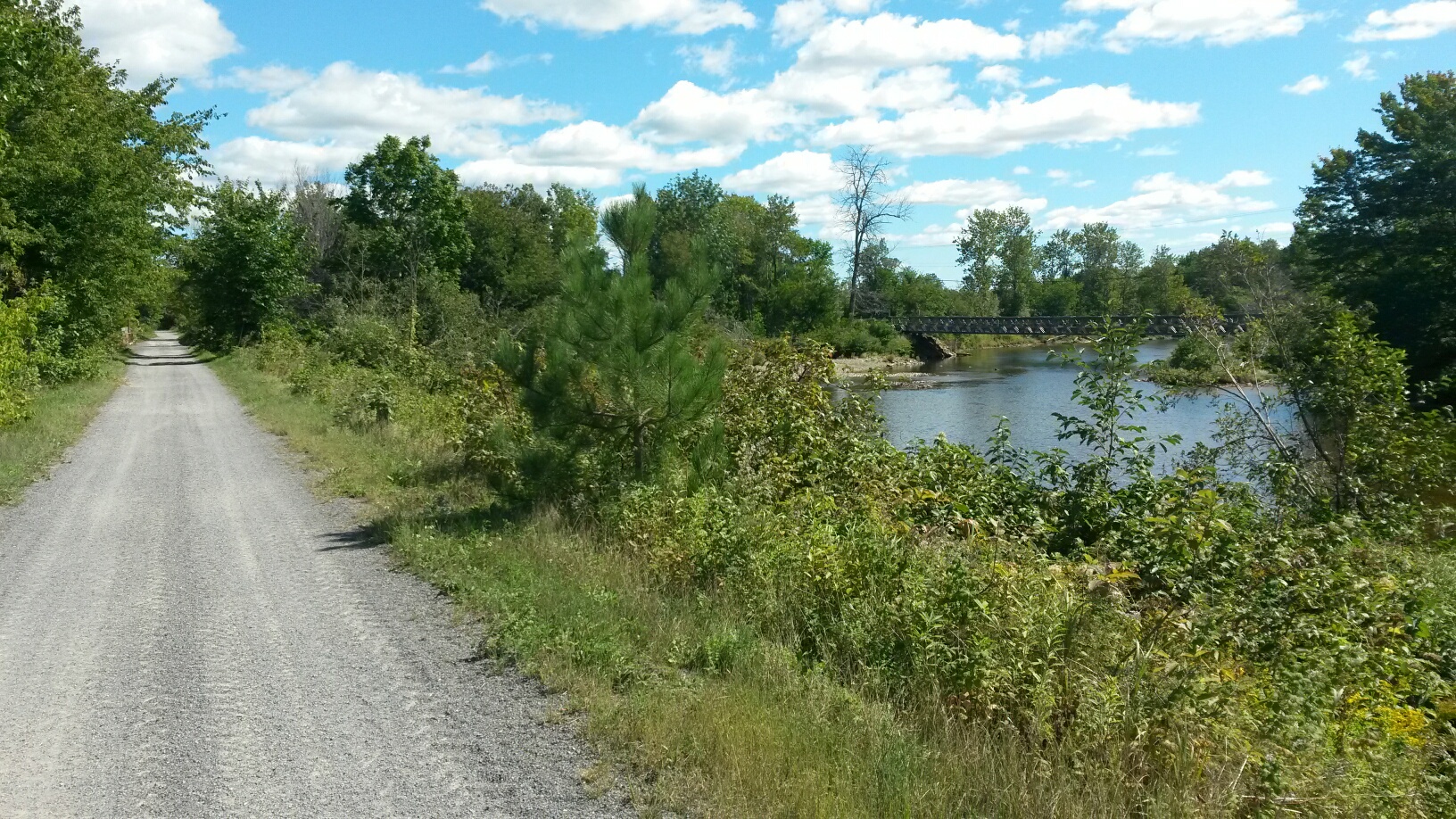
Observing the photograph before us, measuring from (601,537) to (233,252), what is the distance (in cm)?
4100

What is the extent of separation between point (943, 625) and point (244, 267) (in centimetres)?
4518

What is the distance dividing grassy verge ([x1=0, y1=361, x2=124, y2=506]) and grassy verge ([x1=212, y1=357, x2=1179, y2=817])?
7554 mm

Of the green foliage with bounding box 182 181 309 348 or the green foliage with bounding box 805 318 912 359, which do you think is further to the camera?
the green foliage with bounding box 805 318 912 359

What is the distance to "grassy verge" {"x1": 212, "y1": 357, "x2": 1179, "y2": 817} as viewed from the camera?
15.0ft

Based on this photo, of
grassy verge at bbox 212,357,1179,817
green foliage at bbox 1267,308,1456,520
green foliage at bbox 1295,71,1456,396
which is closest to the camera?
grassy verge at bbox 212,357,1179,817

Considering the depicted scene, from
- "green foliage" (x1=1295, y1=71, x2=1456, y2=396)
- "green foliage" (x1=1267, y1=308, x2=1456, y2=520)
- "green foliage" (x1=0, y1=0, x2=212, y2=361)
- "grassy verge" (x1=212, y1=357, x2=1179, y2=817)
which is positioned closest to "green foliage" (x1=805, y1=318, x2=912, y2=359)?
"green foliage" (x1=1295, y1=71, x2=1456, y2=396)

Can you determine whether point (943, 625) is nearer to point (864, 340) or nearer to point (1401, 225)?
point (1401, 225)

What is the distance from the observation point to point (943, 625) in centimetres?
606

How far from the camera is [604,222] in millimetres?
10852

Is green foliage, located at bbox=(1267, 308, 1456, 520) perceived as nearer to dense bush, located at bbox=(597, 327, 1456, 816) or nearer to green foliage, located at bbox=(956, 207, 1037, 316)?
dense bush, located at bbox=(597, 327, 1456, 816)

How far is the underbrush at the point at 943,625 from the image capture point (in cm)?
481

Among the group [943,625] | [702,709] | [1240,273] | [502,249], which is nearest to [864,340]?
[502,249]

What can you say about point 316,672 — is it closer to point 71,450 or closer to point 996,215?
point 71,450

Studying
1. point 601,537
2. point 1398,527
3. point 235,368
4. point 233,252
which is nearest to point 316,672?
point 601,537
